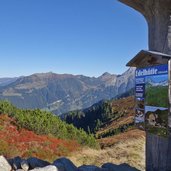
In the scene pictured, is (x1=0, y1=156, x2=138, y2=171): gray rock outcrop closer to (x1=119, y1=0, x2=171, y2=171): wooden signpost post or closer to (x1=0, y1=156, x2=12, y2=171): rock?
(x1=0, y1=156, x2=12, y2=171): rock

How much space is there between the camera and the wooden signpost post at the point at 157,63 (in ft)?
32.0

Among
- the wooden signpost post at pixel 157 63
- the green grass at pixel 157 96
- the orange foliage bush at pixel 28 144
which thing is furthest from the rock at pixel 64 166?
the orange foliage bush at pixel 28 144

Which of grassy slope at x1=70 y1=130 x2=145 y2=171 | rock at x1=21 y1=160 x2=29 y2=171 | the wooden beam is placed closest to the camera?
the wooden beam

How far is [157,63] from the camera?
33.5 ft

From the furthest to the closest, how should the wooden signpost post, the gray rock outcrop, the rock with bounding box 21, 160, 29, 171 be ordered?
the rock with bounding box 21, 160, 29, 171 → the gray rock outcrop → the wooden signpost post

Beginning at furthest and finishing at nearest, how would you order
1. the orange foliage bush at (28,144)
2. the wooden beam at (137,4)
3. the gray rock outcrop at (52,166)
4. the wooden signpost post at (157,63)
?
the orange foliage bush at (28,144) < the gray rock outcrop at (52,166) < the wooden beam at (137,4) < the wooden signpost post at (157,63)

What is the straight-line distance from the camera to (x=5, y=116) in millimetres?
30812

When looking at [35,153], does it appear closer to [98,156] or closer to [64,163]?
[98,156]

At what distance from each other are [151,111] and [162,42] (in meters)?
1.79

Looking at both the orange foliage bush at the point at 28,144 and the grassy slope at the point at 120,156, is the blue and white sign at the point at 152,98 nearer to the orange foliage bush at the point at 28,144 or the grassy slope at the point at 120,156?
the grassy slope at the point at 120,156

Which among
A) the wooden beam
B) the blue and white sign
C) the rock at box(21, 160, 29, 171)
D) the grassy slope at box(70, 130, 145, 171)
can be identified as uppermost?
the wooden beam

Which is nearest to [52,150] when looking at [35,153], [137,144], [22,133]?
[35,153]

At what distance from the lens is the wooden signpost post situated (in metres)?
9.74

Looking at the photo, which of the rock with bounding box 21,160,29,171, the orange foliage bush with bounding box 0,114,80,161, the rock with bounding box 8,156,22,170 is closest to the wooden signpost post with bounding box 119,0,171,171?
the rock with bounding box 21,160,29,171
